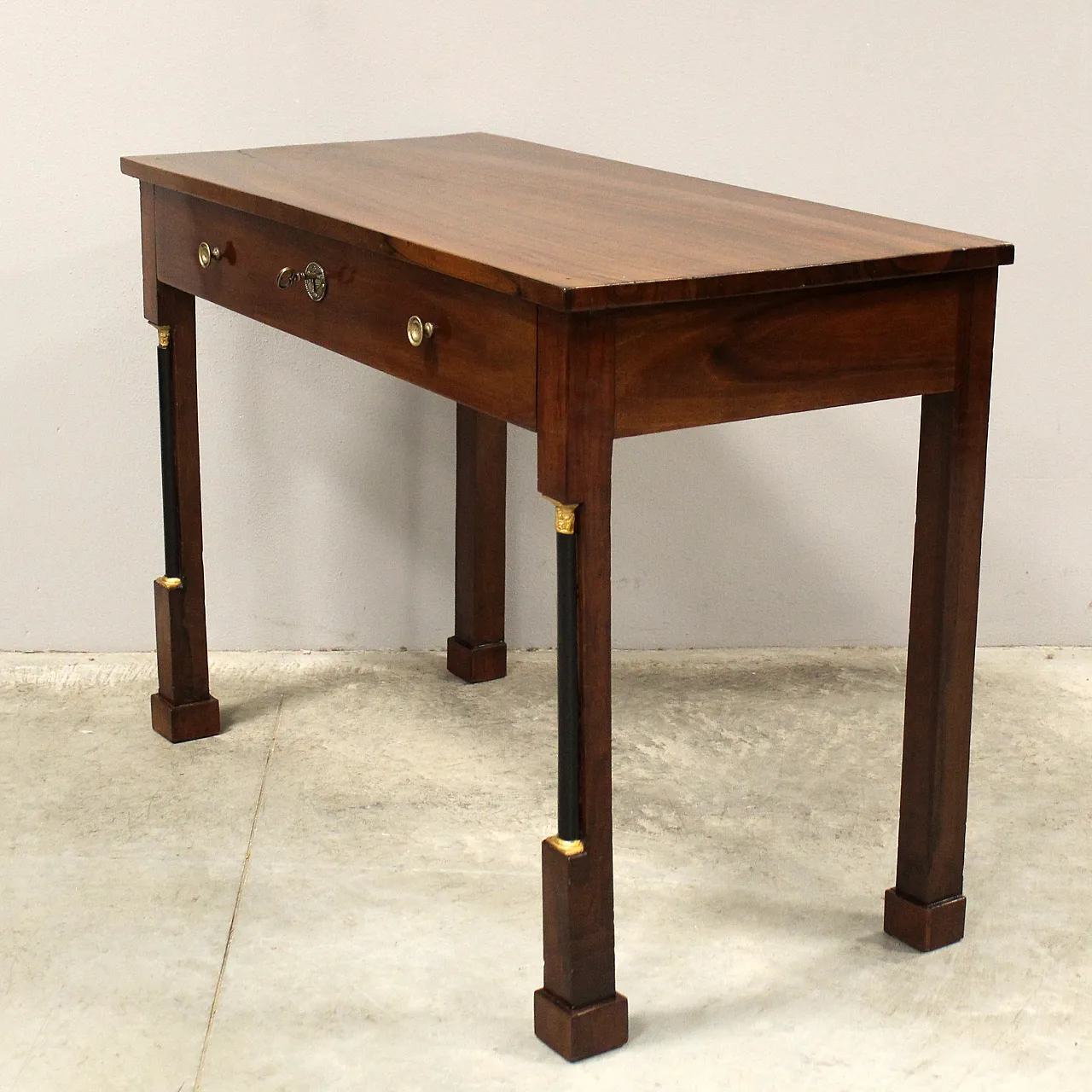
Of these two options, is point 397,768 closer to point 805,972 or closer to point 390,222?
point 805,972

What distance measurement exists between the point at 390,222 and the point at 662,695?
1.23m

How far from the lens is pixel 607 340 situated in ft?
5.62

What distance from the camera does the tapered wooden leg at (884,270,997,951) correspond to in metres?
1.96

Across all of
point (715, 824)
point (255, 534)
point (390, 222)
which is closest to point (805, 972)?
point (715, 824)

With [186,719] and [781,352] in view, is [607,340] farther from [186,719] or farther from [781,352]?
[186,719]

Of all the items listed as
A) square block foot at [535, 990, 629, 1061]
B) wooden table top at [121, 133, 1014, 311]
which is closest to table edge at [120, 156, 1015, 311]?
wooden table top at [121, 133, 1014, 311]

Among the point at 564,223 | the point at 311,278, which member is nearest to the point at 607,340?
the point at 564,223

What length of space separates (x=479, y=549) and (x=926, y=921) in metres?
1.14

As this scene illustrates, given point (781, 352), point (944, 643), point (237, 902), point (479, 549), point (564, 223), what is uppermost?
point (564, 223)

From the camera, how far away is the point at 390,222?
78.5 inches

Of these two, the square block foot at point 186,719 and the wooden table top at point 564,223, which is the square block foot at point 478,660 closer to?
the square block foot at point 186,719

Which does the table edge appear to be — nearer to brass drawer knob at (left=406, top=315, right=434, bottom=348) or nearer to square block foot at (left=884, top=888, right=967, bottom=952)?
brass drawer knob at (left=406, top=315, right=434, bottom=348)

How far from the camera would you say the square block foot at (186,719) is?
2768 millimetres

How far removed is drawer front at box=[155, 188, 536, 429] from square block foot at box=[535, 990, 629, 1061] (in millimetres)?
655
